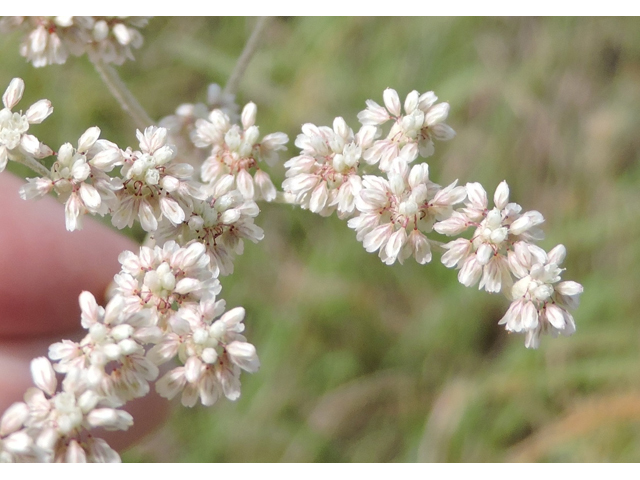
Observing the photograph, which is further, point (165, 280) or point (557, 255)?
point (557, 255)

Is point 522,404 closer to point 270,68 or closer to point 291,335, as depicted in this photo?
point 291,335

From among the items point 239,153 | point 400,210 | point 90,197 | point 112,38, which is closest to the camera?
point 90,197

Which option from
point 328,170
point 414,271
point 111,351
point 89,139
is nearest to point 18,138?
point 89,139

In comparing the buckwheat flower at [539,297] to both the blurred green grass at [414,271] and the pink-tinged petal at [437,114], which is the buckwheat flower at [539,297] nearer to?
the pink-tinged petal at [437,114]

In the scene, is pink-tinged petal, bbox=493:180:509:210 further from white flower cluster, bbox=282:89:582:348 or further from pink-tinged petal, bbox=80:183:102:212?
pink-tinged petal, bbox=80:183:102:212

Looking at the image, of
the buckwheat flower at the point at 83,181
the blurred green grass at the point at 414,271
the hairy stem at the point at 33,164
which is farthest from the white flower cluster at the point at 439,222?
the blurred green grass at the point at 414,271

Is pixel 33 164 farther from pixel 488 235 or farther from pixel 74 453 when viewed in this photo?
pixel 488 235

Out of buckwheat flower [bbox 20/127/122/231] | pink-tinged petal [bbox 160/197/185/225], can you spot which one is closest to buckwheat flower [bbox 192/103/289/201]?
pink-tinged petal [bbox 160/197/185/225]
